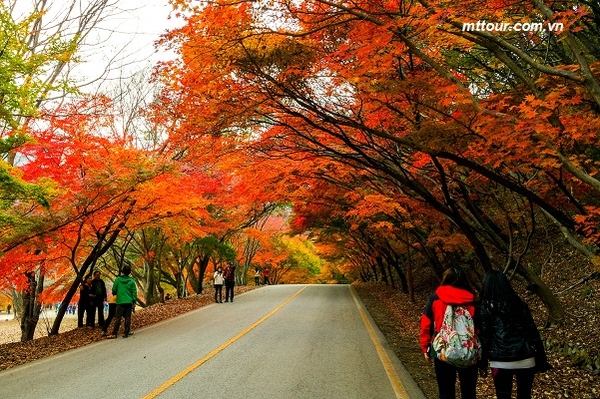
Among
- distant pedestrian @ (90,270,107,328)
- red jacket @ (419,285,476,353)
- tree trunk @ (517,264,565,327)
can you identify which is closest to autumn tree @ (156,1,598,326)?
tree trunk @ (517,264,565,327)

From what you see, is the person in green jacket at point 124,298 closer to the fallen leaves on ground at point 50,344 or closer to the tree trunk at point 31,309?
the fallen leaves on ground at point 50,344

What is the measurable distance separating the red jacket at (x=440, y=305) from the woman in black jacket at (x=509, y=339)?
151 millimetres

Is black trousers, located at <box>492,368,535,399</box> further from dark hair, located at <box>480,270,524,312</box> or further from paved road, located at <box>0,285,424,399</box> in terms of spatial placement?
paved road, located at <box>0,285,424,399</box>

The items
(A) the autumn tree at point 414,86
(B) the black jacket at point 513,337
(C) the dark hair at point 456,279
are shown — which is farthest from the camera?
(A) the autumn tree at point 414,86

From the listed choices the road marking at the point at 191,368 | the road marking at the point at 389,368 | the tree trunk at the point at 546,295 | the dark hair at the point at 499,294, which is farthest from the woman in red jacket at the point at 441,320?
the tree trunk at the point at 546,295

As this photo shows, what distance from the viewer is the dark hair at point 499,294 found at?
3666 mm

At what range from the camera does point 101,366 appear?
24.1 ft

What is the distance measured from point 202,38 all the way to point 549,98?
16.7 ft

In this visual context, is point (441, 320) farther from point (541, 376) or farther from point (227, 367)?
point (227, 367)

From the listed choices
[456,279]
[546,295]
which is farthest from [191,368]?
[546,295]

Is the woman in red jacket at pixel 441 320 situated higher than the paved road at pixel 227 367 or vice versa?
the woman in red jacket at pixel 441 320

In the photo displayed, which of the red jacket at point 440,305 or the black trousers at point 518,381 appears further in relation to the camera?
the red jacket at point 440,305

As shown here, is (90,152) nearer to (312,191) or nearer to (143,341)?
(143,341)

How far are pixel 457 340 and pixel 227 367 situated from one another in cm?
438
